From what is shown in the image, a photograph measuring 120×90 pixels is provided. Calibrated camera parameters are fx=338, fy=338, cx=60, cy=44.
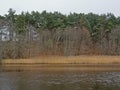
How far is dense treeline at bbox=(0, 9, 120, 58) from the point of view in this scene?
73562 millimetres

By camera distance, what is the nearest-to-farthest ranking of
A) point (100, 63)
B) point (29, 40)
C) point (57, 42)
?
point (100, 63) < point (29, 40) < point (57, 42)

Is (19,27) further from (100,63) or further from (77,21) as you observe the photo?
(100,63)

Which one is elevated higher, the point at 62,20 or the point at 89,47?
the point at 62,20

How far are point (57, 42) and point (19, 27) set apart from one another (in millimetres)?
10308

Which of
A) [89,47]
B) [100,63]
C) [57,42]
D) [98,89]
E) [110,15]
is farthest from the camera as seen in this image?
[110,15]

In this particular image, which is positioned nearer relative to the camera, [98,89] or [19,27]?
[98,89]

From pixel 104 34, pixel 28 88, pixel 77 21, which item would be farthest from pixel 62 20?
pixel 28 88

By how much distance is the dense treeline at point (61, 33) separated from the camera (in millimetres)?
73562

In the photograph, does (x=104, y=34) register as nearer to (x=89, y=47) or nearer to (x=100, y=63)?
(x=89, y=47)

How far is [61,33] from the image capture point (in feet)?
260

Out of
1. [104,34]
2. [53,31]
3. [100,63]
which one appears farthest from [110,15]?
[100,63]

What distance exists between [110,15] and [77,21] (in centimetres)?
1064

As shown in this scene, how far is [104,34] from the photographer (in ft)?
282

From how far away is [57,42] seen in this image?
7944cm
